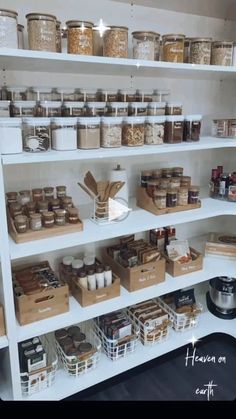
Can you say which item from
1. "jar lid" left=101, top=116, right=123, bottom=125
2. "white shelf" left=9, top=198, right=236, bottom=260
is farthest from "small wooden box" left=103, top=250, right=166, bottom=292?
"jar lid" left=101, top=116, right=123, bottom=125

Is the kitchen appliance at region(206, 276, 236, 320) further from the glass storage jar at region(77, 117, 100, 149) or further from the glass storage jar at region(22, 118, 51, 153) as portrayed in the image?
the glass storage jar at region(22, 118, 51, 153)

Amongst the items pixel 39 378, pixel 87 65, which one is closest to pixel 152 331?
pixel 39 378

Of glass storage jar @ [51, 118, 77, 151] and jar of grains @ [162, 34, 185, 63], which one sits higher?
jar of grains @ [162, 34, 185, 63]

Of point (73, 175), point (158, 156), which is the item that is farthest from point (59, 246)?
point (158, 156)

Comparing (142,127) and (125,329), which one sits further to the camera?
(125,329)

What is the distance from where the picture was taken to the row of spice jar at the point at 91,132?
46.1 inches

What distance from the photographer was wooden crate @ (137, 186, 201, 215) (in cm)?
160

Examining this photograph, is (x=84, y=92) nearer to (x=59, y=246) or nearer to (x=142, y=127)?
(x=142, y=127)

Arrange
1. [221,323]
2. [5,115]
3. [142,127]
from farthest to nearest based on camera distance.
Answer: [221,323], [142,127], [5,115]

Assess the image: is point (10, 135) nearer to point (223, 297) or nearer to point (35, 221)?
point (35, 221)

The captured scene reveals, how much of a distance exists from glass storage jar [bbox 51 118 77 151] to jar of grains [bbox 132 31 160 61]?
1.19 ft

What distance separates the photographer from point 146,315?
1.73 metres

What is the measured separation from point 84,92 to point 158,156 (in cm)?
56

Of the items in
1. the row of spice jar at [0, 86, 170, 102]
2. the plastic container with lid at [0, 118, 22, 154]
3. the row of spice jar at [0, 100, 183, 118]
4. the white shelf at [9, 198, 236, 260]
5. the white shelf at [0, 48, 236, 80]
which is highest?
the white shelf at [0, 48, 236, 80]
